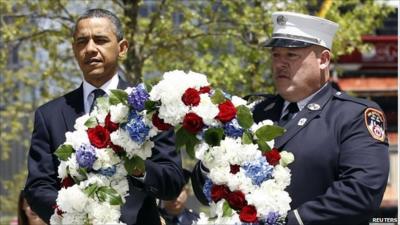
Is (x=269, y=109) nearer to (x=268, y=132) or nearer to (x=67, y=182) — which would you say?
(x=268, y=132)

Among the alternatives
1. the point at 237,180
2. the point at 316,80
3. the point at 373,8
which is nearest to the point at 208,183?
the point at 237,180

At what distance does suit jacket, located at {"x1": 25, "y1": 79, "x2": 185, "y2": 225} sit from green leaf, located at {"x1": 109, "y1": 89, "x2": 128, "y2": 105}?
0.35 metres

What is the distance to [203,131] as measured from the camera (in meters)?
4.32

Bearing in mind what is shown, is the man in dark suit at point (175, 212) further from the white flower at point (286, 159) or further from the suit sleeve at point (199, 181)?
the white flower at point (286, 159)

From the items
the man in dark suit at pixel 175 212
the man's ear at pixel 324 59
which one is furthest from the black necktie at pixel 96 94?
the man in dark suit at pixel 175 212

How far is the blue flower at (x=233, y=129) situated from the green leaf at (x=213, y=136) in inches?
1.2

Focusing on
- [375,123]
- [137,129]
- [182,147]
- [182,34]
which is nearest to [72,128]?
[137,129]

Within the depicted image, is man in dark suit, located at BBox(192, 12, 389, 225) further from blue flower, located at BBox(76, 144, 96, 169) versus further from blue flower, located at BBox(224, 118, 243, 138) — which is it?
blue flower, located at BBox(76, 144, 96, 169)

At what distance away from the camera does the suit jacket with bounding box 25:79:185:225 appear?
15.6ft

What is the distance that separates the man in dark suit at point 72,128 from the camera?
15.9 ft

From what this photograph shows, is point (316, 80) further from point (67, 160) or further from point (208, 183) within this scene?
point (67, 160)

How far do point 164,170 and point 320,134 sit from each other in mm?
782

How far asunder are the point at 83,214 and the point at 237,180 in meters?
0.77

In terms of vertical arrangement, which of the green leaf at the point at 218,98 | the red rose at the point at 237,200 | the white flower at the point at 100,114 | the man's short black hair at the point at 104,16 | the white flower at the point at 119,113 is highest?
the man's short black hair at the point at 104,16
